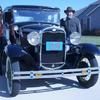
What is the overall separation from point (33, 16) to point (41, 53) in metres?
1.58

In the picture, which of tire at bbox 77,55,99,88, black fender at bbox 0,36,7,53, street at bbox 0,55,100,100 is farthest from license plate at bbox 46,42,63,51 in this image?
black fender at bbox 0,36,7,53

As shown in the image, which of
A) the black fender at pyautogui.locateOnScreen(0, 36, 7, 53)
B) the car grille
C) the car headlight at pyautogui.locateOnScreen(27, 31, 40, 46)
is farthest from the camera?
the black fender at pyautogui.locateOnScreen(0, 36, 7, 53)

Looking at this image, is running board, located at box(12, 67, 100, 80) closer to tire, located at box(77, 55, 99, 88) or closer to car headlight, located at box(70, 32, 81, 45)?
tire, located at box(77, 55, 99, 88)

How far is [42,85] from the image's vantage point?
866 cm

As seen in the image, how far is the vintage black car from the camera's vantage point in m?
7.61

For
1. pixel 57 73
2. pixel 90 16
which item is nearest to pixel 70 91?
pixel 57 73

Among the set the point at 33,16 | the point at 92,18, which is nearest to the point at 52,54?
the point at 33,16

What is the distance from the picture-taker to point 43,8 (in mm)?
9453

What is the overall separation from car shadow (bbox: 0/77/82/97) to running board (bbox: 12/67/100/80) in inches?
24.9

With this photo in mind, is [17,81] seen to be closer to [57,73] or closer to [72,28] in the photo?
[57,73]

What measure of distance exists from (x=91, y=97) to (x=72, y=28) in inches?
97.1

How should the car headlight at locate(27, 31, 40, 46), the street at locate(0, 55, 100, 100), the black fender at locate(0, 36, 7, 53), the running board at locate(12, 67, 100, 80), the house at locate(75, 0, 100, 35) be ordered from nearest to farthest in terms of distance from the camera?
the running board at locate(12, 67, 100, 80) → the street at locate(0, 55, 100, 100) → the car headlight at locate(27, 31, 40, 46) → the black fender at locate(0, 36, 7, 53) → the house at locate(75, 0, 100, 35)

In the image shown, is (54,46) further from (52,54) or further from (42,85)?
(42,85)

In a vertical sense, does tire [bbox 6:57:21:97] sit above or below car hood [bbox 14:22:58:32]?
below
